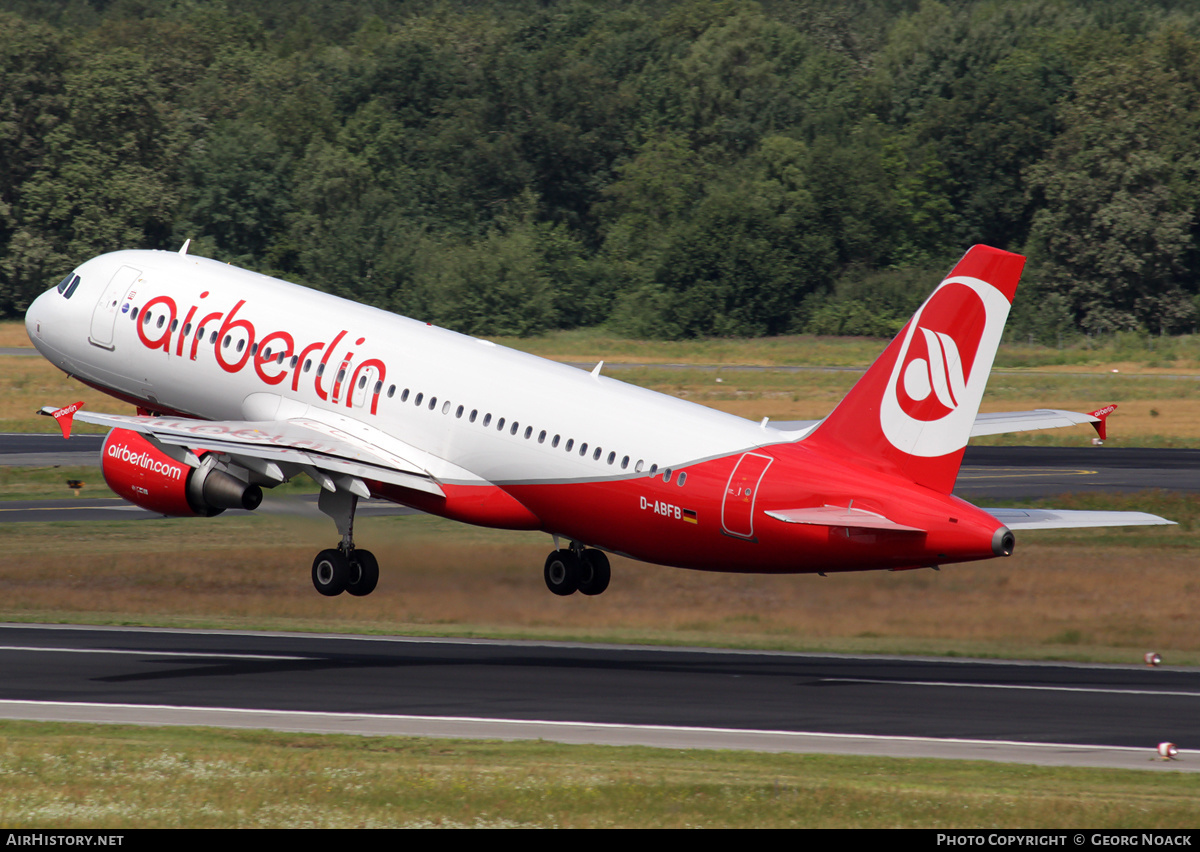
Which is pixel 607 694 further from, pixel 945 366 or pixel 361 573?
pixel 945 366

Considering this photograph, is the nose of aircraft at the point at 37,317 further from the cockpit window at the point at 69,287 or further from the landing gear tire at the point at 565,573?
the landing gear tire at the point at 565,573

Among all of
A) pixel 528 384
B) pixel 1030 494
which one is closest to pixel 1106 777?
pixel 528 384

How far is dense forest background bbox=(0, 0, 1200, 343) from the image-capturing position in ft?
438

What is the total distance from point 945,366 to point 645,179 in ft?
392

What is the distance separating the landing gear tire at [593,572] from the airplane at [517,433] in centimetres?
5

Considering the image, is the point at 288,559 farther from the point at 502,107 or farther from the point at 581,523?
the point at 502,107

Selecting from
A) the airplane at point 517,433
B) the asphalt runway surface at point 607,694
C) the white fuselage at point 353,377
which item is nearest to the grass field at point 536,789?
the asphalt runway surface at point 607,694

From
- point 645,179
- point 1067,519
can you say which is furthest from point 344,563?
point 645,179

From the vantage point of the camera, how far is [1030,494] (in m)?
68.7

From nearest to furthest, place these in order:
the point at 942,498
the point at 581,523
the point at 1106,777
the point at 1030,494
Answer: the point at 1106,777 < the point at 942,498 < the point at 581,523 < the point at 1030,494

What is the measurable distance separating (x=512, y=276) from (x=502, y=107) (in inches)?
1289

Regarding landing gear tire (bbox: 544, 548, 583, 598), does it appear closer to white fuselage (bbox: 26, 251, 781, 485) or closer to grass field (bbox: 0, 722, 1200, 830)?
white fuselage (bbox: 26, 251, 781, 485)

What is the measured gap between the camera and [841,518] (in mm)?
34062
